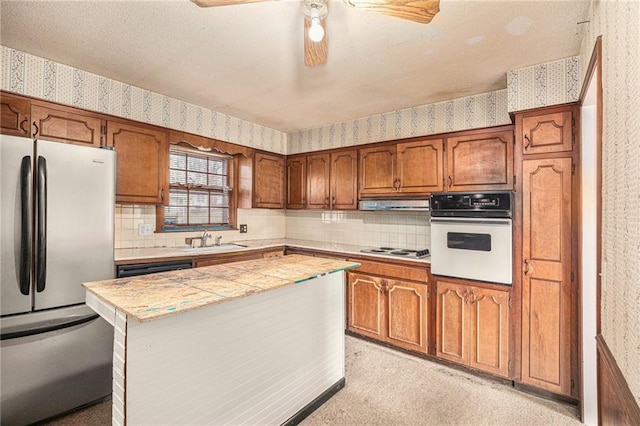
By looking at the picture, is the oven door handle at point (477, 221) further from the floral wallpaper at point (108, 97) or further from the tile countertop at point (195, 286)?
the floral wallpaper at point (108, 97)

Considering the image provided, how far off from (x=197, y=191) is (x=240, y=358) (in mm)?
2628

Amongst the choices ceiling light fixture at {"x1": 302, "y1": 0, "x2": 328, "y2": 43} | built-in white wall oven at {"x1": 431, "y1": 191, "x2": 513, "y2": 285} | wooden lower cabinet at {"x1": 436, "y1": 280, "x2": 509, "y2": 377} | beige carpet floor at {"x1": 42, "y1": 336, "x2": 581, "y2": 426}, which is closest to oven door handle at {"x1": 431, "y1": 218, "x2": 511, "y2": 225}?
built-in white wall oven at {"x1": 431, "y1": 191, "x2": 513, "y2": 285}

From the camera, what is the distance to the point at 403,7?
130 centimetres

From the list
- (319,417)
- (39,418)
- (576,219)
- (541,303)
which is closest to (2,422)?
(39,418)

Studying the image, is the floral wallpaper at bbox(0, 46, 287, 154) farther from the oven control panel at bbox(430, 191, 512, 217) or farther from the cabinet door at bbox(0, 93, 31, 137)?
the oven control panel at bbox(430, 191, 512, 217)

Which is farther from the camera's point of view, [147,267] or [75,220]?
[147,267]

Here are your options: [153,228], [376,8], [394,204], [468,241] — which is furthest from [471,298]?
[153,228]

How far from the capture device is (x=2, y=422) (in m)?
1.82

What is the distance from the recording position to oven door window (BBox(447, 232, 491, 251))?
2512 millimetres

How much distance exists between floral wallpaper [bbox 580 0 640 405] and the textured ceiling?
2.08 feet

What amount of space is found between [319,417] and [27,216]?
2220mm

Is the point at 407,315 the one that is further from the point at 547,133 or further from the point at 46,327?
the point at 46,327

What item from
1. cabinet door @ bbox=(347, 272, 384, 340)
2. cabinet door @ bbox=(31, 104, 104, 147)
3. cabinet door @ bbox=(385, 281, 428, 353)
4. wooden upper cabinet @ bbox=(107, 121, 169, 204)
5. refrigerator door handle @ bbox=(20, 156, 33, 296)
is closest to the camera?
refrigerator door handle @ bbox=(20, 156, 33, 296)

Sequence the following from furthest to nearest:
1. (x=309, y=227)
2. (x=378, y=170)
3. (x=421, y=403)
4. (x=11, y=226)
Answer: (x=309, y=227)
(x=378, y=170)
(x=421, y=403)
(x=11, y=226)
